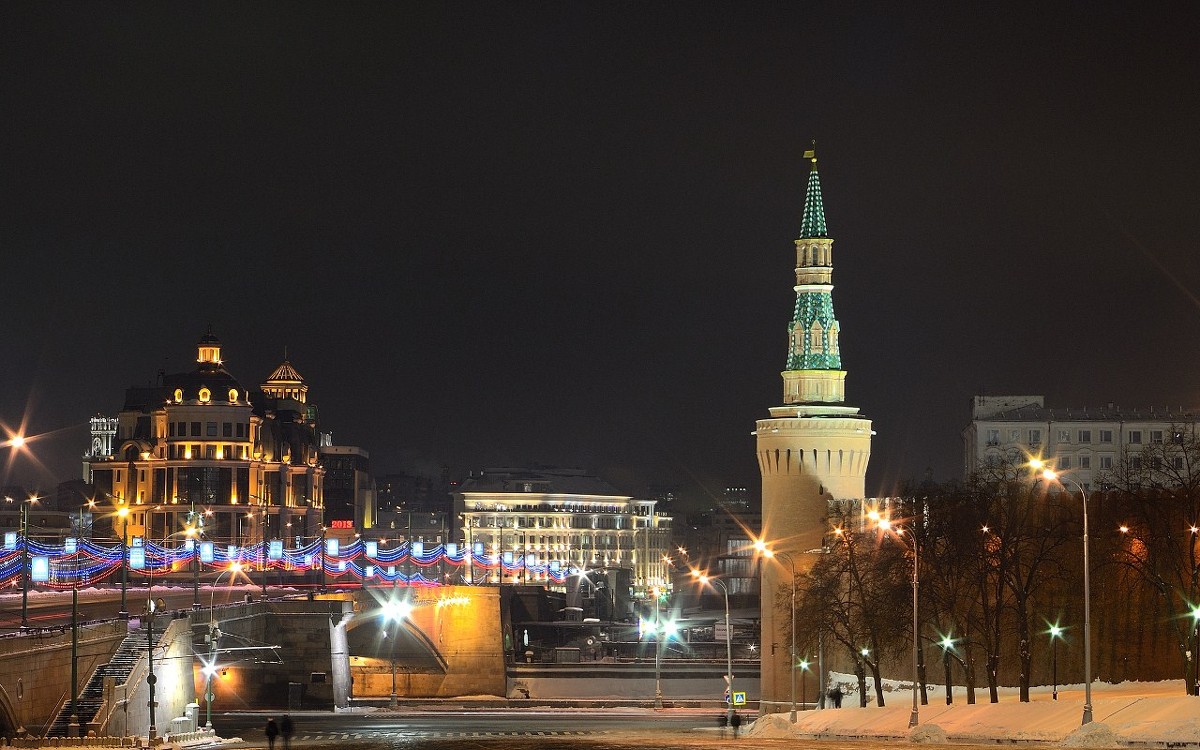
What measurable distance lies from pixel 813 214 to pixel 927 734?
208 ft

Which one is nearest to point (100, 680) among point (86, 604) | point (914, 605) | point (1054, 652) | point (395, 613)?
point (86, 604)

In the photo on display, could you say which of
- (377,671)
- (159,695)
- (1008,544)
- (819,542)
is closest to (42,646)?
(159,695)

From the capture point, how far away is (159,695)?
3253 inches

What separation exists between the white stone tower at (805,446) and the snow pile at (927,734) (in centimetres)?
5153

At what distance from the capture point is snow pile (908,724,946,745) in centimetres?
6725

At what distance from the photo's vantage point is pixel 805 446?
123 metres

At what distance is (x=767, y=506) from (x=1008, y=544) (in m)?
43.1

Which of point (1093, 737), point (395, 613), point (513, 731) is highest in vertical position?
point (395, 613)

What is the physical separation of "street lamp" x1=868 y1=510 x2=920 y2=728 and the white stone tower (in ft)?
20.8

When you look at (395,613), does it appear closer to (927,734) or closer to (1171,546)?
(1171,546)

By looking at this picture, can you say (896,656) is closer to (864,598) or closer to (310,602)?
(864,598)

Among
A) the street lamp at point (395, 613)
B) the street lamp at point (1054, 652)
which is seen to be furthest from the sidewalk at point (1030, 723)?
the street lamp at point (395, 613)

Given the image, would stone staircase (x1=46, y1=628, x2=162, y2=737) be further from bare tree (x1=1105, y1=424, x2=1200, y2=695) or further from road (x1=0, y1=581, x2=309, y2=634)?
bare tree (x1=1105, y1=424, x2=1200, y2=695)

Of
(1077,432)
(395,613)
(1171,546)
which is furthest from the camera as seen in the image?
(1077,432)
